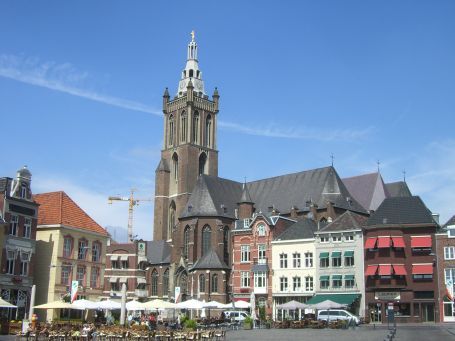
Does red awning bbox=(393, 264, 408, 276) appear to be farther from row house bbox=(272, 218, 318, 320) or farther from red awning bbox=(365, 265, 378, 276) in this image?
row house bbox=(272, 218, 318, 320)

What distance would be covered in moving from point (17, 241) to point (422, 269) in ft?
118

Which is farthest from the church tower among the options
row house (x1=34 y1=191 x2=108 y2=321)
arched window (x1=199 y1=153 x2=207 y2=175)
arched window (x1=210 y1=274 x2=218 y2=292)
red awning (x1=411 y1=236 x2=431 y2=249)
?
red awning (x1=411 y1=236 x2=431 y2=249)

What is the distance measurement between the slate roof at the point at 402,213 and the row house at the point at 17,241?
105 ft

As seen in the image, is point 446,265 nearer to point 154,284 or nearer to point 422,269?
point 422,269

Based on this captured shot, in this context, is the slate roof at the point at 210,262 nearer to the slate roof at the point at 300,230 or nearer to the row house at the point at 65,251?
the slate roof at the point at 300,230

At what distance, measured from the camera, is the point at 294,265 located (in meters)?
68.8

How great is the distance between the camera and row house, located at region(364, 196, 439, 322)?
59312 millimetres

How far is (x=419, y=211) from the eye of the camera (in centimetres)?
6144

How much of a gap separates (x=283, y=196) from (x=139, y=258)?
852 inches

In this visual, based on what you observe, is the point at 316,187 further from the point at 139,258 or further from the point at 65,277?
the point at 65,277

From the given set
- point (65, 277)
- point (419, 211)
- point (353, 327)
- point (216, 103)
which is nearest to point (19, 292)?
point (65, 277)

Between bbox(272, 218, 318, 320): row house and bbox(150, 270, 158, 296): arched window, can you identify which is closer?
bbox(272, 218, 318, 320): row house

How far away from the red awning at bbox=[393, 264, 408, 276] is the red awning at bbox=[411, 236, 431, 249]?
7.26 feet

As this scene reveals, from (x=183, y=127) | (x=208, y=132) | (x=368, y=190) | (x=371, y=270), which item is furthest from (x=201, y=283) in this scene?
(x=208, y=132)
